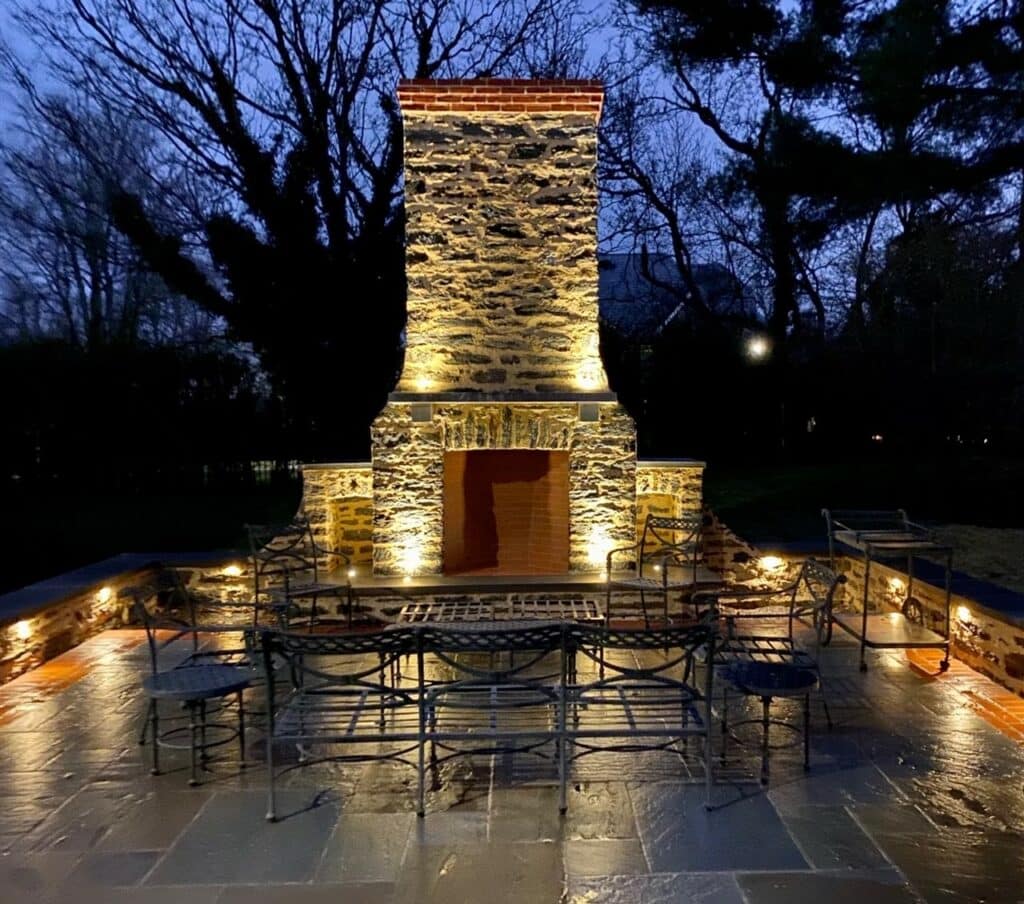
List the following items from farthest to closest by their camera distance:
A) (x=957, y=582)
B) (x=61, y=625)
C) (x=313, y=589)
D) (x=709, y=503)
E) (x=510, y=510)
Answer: (x=709, y=503)
(x=510, y=510)
(x=313, y=589)
(x=61, y=625)
(x=957, y=582)

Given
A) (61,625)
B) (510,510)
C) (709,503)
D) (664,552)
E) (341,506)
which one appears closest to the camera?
(61,625)

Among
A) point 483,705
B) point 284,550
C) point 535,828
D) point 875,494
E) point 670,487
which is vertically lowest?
point 535,828

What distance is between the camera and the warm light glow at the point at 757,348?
1634cm

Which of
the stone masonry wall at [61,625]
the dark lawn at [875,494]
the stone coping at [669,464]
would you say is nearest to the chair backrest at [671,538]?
the stone coping at [669,464]

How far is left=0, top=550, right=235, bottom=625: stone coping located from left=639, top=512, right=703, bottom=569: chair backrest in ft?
11.8

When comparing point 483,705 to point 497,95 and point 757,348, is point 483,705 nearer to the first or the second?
point 497,95

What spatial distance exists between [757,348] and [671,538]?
9.78m

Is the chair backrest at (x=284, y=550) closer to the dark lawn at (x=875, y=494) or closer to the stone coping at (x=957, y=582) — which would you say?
the stone coping at (x=957, y=582)

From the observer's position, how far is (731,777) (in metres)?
3.62

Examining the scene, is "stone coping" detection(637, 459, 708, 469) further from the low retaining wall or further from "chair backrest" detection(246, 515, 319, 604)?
"chair backrest" detection(246, 515, 319, 604)

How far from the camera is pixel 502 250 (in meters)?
7.28

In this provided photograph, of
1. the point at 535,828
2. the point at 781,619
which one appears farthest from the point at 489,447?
the point at 535,828

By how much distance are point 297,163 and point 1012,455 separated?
12.5m

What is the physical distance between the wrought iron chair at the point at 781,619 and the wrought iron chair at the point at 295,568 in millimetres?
2818
